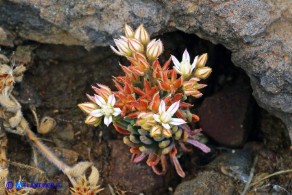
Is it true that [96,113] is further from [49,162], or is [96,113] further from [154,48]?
[49,162]

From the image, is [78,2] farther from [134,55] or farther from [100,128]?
[100,128]

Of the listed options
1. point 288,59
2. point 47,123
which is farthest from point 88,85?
point 288,59

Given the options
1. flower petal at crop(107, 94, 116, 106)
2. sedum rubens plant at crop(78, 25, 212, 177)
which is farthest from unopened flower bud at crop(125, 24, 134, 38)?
flower petal at crop(107, 94, 116, 106)

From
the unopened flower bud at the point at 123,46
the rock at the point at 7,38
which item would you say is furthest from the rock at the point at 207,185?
the rock at the point at 7,38

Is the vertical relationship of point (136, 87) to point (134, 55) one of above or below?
below

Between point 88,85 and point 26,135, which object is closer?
point 26,135

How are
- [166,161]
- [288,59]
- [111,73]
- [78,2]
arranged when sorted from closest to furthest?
[288,59], [78,2], [166,161], [111,73]

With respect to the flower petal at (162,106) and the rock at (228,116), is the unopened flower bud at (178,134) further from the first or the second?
the rock at (228,116)
